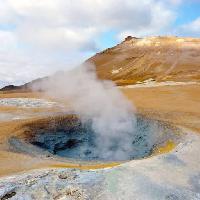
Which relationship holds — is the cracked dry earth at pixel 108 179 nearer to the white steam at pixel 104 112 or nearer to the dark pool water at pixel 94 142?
the dark pool water at pixel 94 142

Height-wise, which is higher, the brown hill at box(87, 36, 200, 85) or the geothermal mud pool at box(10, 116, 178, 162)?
the brown hill at box(87, 36, 200, 85)

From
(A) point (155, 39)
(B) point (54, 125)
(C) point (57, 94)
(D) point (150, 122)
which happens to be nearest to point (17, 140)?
(B) point (54, 125)

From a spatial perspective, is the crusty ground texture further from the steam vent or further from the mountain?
the mountain

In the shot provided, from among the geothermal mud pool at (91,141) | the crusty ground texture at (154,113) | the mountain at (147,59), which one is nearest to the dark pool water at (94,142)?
the geothermal mud pool at (91,141)

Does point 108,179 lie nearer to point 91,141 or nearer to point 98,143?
point 98,143

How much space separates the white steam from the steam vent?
2.9 inches

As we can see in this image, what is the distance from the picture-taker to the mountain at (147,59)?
99312mm

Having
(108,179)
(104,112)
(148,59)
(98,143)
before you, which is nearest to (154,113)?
(104,112)

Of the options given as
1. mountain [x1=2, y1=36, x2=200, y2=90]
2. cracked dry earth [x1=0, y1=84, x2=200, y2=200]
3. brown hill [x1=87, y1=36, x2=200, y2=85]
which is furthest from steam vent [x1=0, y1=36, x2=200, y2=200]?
brown hill [x1=87, y1=36, x2=200, y2=85]

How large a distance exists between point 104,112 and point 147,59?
257 ft

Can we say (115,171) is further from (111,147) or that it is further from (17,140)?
(111,147)

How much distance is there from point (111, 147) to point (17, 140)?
294 inches

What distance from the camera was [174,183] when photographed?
57.9 feet

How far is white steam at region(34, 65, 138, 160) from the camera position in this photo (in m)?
32.5
